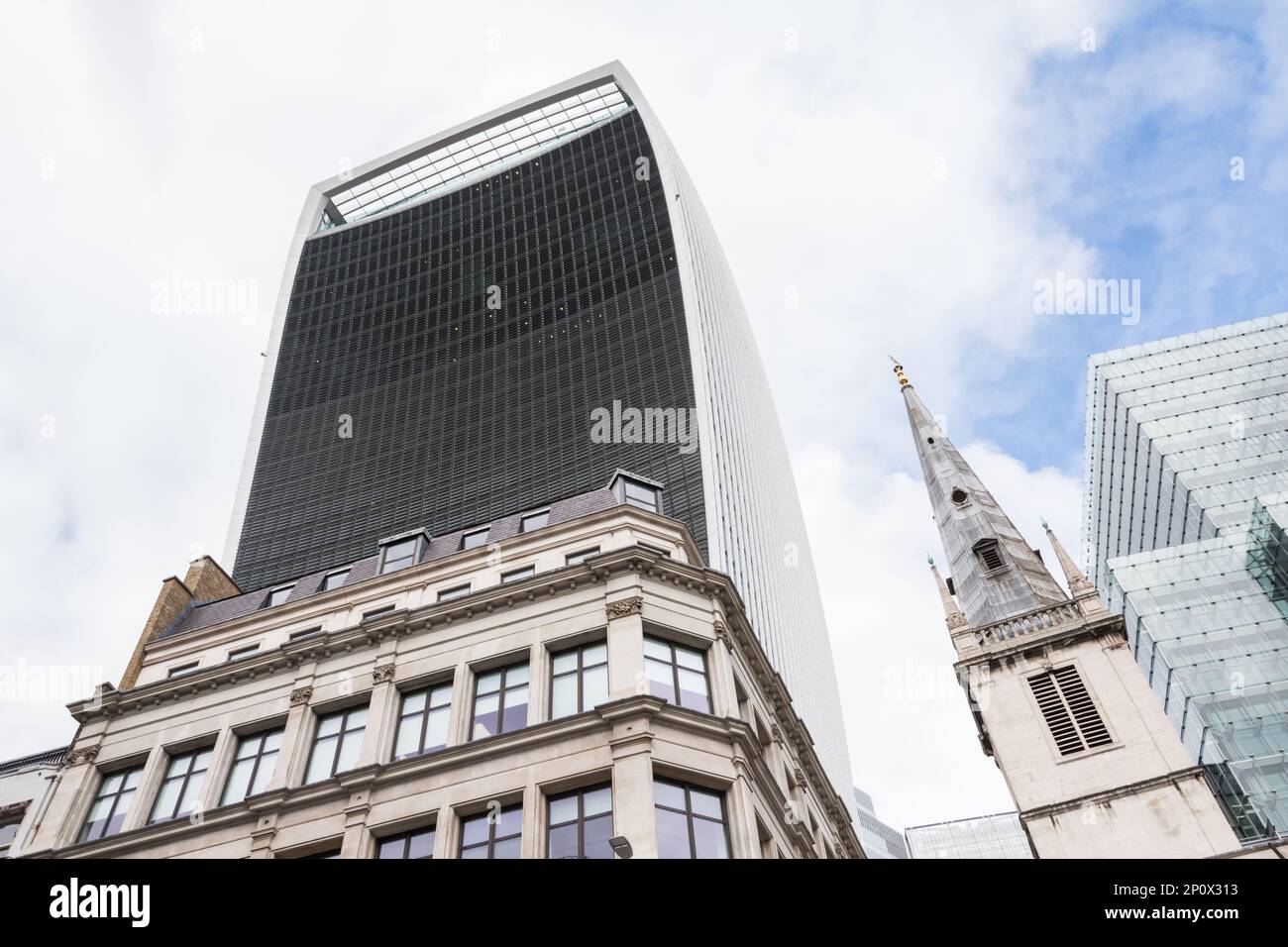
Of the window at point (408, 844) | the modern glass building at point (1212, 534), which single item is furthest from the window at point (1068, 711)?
the window at point (408, 844)

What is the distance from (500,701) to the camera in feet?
84.9

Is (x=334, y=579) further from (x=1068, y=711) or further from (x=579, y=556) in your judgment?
(x=1068, y=711)

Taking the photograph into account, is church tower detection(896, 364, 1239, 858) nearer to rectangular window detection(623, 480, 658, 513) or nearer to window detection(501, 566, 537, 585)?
rectangular window detection(623, 480, 658, 513)

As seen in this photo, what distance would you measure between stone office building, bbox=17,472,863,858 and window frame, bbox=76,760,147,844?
0.06 metres

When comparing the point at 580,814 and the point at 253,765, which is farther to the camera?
the point at 253,765

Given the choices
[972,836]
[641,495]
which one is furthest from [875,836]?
[641,495]

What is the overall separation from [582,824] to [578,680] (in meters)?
4.19

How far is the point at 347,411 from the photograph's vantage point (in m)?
96.8

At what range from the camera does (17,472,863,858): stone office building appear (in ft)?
74.7

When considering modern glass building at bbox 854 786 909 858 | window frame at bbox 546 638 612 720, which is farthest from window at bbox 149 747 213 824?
modern glass building at bbox 854 786 909 858

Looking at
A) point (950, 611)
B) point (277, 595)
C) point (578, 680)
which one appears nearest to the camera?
point (578, 680)
